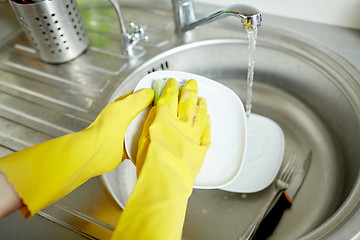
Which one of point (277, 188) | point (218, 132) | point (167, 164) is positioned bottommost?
point (277, 188)

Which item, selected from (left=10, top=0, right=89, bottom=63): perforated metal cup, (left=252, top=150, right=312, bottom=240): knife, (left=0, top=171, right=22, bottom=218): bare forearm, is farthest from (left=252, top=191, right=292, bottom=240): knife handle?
(left=10, top=0, right=89, bottom=63): perforated metal cup

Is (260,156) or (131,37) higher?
(131,37)

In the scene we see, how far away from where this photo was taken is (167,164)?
536 millimetres

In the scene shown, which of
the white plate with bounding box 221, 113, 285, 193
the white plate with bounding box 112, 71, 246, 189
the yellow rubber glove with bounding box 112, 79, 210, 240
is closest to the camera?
the yellow rubber glove with bounding box 112, 79, 210, 240

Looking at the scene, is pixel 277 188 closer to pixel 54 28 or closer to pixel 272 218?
pixel 272 218

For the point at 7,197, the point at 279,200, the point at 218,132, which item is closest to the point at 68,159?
the point at 7,197

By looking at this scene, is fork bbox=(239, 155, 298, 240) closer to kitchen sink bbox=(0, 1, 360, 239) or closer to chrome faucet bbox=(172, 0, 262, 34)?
kitchen sink bbox=(0, 1, 360, 239)

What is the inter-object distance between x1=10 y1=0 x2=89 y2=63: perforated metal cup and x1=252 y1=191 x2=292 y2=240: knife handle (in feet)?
2.10

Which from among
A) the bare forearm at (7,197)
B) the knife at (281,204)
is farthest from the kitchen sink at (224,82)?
the bare forearm at (7,197)

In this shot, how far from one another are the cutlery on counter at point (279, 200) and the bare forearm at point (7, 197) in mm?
431

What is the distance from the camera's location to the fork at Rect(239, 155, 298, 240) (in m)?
0.67

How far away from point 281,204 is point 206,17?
47cm

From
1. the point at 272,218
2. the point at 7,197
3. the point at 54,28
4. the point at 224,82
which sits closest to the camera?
the point at 7,197

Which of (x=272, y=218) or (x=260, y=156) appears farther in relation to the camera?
(x=260, y=156)
